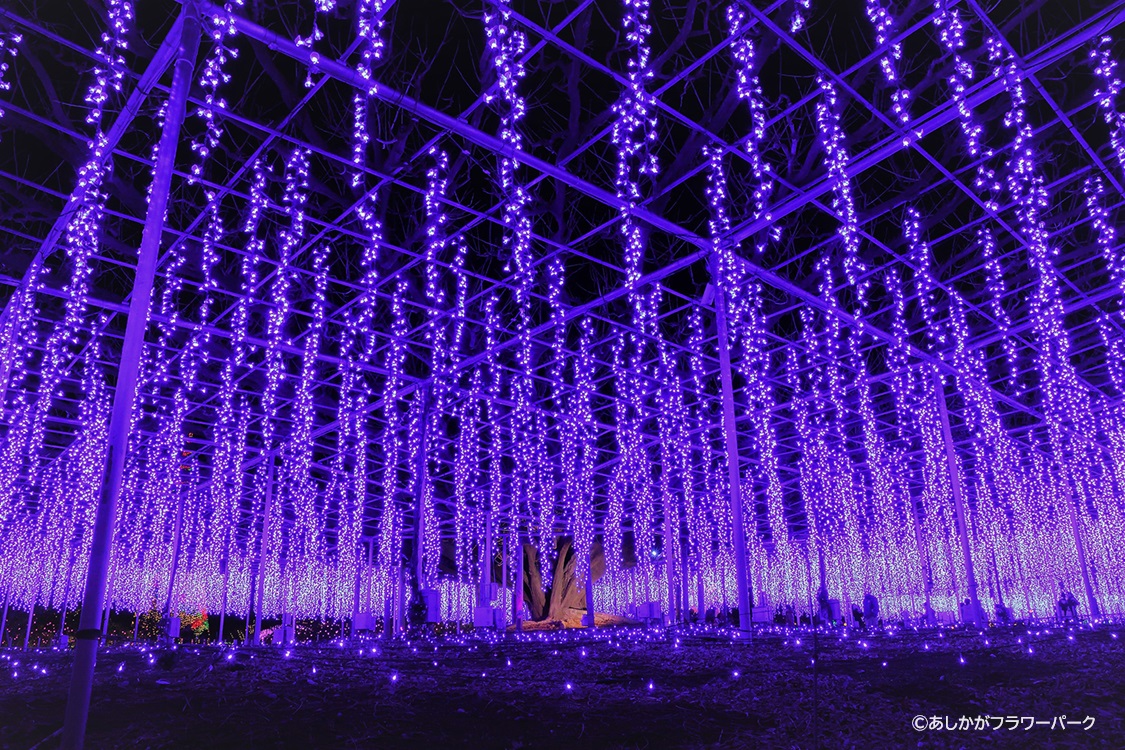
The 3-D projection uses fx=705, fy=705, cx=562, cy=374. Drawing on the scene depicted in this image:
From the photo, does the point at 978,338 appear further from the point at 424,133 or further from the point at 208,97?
the point at 208,97

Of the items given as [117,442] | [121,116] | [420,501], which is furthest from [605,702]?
[420,501]

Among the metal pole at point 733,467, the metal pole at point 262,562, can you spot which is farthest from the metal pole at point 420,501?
the metal pole at point 733,467

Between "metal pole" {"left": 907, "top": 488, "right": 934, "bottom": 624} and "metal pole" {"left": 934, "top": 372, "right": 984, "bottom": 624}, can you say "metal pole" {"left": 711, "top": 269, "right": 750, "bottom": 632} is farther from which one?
"metal pole" {"left": 907, "top": 488, "right": 934, "bottom": 624}

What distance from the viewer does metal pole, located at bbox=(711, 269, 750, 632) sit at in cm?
991

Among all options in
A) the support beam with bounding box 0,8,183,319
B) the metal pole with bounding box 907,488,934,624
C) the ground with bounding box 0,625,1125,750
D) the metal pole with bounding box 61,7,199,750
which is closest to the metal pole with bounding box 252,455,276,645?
the ground with bounding box 0,625,1125,750

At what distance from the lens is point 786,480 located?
92.0ft

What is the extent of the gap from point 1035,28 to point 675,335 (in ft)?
25.0

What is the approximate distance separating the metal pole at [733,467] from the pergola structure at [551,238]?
5cm

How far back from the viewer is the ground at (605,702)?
396 centimetres

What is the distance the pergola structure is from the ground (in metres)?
1.37

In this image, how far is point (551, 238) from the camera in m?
10.6

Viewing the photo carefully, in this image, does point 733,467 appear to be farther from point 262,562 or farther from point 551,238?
point 262,562

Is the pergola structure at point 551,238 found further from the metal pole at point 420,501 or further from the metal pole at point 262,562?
the metal pole at point 262,562

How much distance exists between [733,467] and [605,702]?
596 centimetres
